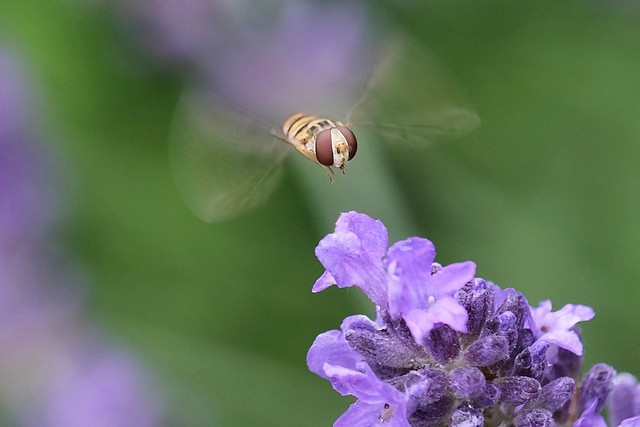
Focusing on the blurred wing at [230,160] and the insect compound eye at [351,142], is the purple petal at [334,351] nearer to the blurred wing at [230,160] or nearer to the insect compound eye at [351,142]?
the insect compound eye at [351,142]

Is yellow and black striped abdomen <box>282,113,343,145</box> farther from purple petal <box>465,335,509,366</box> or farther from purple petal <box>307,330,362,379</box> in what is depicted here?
purple petal <box>465,335,509,366</box>

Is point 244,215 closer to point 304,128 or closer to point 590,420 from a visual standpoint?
point 304,128

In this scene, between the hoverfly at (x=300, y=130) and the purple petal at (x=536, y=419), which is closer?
the purple petal at (x=536, y=419)

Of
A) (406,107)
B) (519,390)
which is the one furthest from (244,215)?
(519,390)

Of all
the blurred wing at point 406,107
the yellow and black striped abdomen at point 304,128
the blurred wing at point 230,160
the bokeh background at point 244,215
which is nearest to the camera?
the yellow and black striped abdomen at point 304,128

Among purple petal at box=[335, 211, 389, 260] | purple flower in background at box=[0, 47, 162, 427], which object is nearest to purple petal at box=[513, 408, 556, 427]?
purple petal at box=[335, 211, 389, 260]

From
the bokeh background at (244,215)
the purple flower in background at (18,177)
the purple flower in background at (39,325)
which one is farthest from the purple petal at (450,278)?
the purple flower in background at (18,177)

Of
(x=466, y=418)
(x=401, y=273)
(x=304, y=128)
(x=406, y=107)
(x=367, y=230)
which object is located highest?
(x=406, y=107)

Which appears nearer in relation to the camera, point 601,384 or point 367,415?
point 367,415
